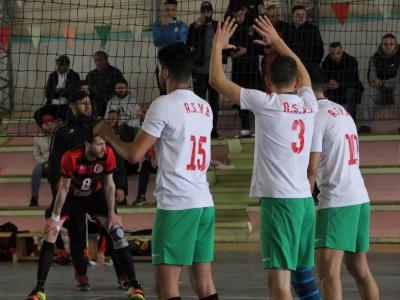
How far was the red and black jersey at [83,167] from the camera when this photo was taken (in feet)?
27.8

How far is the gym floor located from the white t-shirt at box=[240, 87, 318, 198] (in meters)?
2.71

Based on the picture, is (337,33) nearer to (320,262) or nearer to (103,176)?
(103,176)

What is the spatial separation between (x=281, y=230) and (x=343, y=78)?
8324 millimetres

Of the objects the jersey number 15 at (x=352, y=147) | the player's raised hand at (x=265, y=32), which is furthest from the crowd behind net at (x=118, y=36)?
the player's raised hand at (x=265, y=32)

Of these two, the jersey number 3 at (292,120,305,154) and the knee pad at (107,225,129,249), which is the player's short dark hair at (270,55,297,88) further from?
the knee pad at (107,225,129,249)

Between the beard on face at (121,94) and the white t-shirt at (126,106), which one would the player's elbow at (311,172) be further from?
the beard on face at (121,94)

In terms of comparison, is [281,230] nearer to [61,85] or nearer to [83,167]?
[83,167]

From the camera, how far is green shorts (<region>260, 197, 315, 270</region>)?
5.81 meters

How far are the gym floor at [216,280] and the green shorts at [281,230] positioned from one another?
8.59ft

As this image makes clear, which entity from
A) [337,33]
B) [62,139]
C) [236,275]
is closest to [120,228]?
[62,139]

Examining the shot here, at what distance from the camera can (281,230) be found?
5816 millimetres

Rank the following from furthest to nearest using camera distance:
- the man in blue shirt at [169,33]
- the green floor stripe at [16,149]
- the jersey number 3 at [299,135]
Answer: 1. the green floor stripe at [16,149]
2. the man in blue shirt at [169,33]
3. the jersey number 3 at [299,135]

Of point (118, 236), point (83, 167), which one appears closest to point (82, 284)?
point (118, 236)

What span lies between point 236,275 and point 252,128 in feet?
15.6
